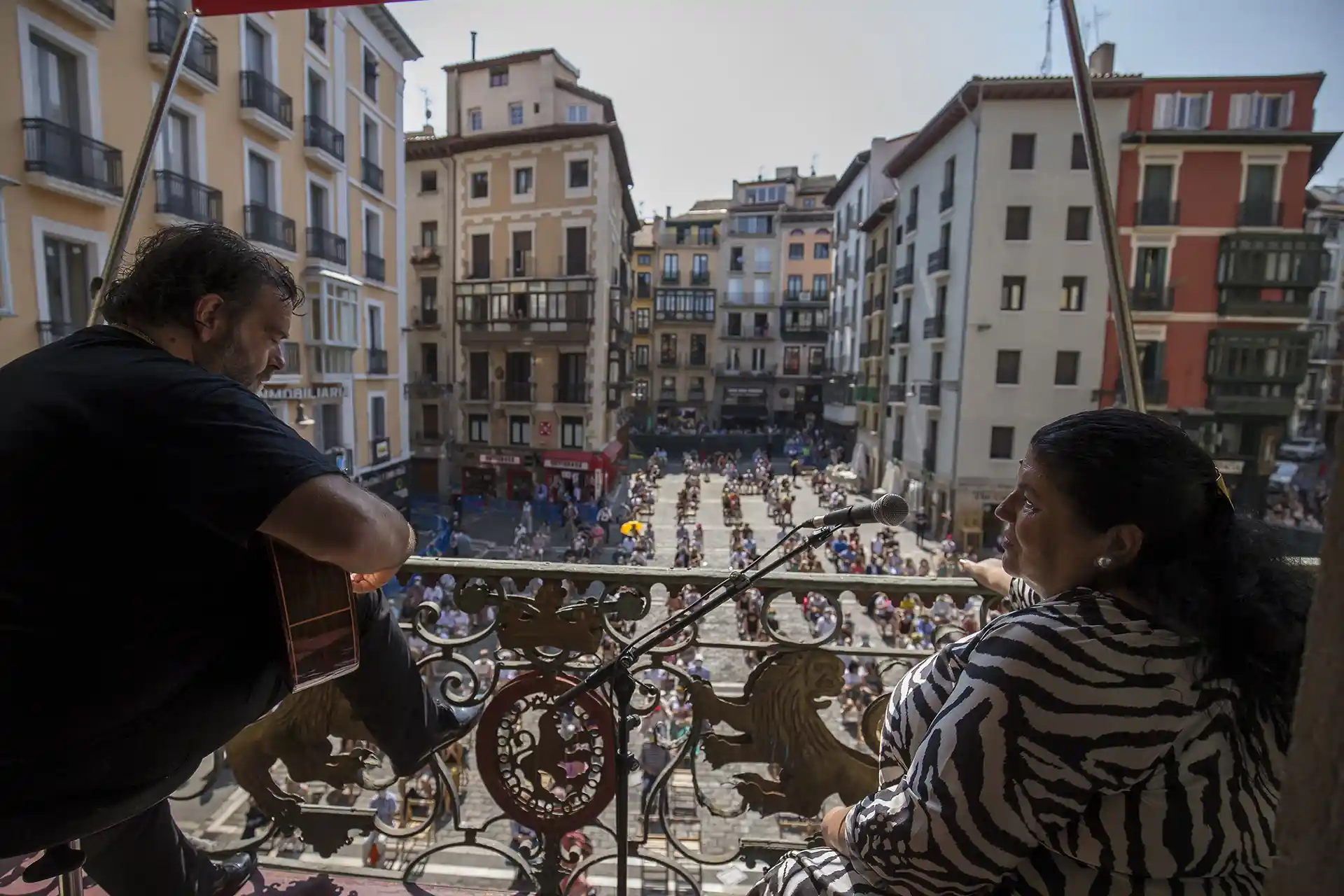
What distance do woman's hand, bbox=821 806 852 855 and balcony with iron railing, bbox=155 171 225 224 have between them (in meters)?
13.2

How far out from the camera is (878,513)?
5.21ft

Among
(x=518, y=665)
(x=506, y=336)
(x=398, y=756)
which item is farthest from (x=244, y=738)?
(x=506, y=336)

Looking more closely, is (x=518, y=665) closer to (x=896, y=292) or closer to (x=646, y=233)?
(x=896, y=292)

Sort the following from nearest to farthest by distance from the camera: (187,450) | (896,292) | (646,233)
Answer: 1. (187,450)
2. (896,292)
3. (646,233)

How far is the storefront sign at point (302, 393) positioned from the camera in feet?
47.5

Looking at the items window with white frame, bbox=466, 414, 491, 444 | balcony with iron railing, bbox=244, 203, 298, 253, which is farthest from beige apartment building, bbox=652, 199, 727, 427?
balcony with iron railing, bbox=244, 203, 298, 253

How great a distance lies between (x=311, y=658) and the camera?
4.71 feet

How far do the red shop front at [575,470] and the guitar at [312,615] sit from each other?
2352 cm

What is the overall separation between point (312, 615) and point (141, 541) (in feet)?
1.08

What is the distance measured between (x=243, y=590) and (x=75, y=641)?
0.82ft

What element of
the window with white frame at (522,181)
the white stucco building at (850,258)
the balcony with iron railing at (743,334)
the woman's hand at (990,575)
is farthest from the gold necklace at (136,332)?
the balcony with iron railing at (743,334)

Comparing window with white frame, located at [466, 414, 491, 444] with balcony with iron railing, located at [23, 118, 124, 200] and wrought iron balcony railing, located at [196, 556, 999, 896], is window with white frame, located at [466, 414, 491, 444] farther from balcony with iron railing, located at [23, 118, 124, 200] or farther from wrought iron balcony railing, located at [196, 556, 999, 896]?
wrought iron balcony railing, located at [196, 556, 999, 896]

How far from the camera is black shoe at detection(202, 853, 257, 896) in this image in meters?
1.98

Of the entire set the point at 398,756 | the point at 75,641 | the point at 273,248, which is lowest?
the point at 398,756
